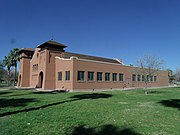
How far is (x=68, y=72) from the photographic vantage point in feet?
114

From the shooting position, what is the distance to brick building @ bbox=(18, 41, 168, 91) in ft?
113

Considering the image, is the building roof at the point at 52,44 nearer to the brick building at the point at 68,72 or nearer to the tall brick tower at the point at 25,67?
the brick building at the point at 68,72

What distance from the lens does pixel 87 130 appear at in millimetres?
6629

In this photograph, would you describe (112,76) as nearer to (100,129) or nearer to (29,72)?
(29,72)

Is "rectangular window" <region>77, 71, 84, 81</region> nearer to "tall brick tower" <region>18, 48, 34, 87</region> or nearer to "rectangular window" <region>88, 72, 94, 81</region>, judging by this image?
"rectangular window" <region>88, 72, 94, 81</region>

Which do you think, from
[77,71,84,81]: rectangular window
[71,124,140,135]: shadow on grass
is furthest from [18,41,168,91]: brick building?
[71,124,140,135]: shadow on grass

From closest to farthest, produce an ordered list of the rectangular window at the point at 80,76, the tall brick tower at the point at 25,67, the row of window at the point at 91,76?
the rectangular window at the point at 80,76 < the row of window at the point at 91,76 < the tall brick tower at the point at 25,67

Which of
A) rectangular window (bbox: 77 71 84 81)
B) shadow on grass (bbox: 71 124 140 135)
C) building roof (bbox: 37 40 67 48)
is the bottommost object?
shadow on grass (bbox: 71 124 140 135)

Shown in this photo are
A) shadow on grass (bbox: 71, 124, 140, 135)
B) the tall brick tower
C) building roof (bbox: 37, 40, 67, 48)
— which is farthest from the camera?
the tall brick tower

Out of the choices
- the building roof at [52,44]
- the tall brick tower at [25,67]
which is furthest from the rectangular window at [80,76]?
the tall brick tower at [25,67]

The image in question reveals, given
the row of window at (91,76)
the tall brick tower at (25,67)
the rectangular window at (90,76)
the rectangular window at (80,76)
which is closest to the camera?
the rectangular window at (80,76)

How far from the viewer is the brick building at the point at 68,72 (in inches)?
1357

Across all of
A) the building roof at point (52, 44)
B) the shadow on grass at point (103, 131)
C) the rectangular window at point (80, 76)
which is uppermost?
the building roof at point (52, 44)

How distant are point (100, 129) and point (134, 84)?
41653 millimetres
